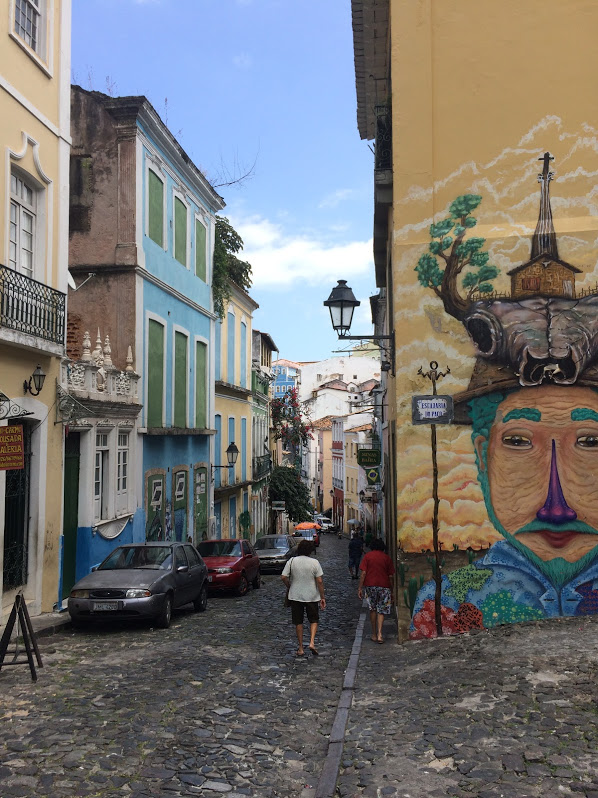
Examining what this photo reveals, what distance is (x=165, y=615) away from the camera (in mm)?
11828

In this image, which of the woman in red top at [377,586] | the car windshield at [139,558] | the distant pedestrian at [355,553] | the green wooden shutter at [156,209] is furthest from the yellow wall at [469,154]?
the distant pedestrian at [355,553]

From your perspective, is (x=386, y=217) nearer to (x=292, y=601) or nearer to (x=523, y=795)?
(x=292, y=601)

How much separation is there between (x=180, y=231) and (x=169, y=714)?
17.4m

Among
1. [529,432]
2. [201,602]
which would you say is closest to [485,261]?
[529,432]

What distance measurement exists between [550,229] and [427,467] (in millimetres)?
3514

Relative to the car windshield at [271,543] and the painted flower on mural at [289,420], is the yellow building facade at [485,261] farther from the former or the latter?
the painted flower on mural at [289,420]

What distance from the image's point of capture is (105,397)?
16125 mm

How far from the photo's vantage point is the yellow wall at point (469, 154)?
1030 cm

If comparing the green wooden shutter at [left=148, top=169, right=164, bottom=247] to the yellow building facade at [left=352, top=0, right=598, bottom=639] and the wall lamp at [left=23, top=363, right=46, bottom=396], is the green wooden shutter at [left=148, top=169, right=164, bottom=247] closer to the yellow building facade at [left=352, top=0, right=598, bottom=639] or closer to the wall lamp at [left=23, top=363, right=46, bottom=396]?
the wall lamp at [left=23, top=363, right=46, bottom=396]

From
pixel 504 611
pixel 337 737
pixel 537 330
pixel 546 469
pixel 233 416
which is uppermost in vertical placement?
pixel 233 416

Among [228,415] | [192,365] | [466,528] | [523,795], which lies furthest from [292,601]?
[228,415]

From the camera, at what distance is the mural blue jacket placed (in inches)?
393

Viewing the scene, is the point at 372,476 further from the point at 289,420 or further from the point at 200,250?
the point at 289,420

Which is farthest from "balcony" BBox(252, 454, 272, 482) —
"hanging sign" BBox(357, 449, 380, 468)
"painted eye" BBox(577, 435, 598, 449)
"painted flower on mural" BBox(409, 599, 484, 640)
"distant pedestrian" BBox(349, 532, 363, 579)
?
"painted eye" BBox(577, 435, 598, 449)
